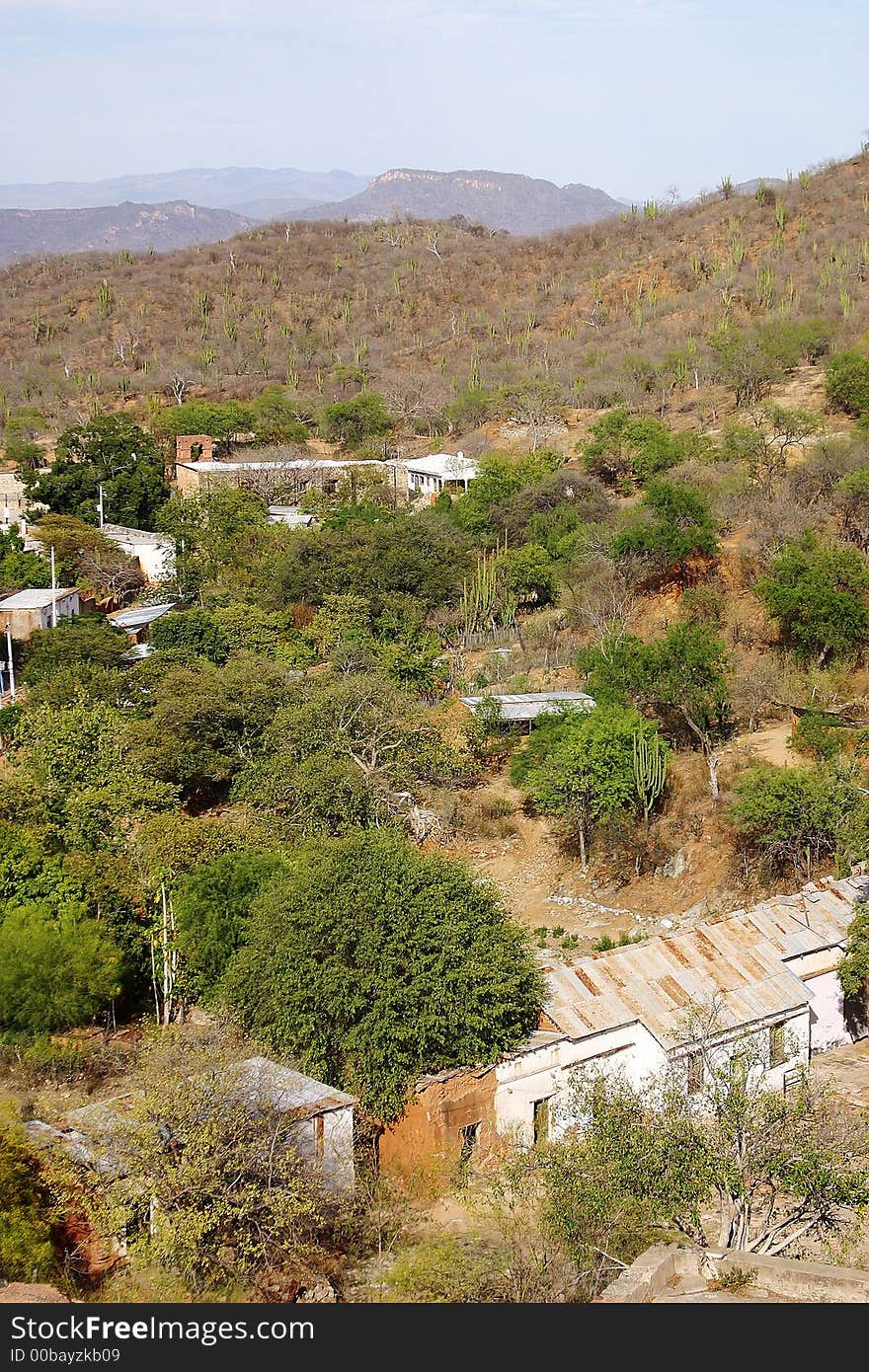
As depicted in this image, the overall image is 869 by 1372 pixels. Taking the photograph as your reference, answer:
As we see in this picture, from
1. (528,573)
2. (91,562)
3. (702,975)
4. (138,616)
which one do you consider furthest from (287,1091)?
(91,562)

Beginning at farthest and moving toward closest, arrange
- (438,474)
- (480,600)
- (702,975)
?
(438,474) → (480,600) → (702,975)

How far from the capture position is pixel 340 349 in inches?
2436

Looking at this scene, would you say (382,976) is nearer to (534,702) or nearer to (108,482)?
(534,702)

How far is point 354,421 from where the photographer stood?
153 ft

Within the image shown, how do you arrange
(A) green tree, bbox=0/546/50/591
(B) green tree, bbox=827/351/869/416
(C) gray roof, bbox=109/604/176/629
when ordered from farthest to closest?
(B) green tree, bbox=827/351/869/416 < (A) green tree, bbox=0/546/50/591 < (C) gray roof, bbox=109/604/176/629

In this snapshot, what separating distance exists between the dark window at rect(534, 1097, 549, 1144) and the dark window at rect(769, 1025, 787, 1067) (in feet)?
7.30

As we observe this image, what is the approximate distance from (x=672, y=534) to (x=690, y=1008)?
1373 centimetres

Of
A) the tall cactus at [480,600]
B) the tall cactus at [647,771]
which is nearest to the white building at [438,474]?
the tall cactus at [480,600]

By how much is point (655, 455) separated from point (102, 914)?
21.7 meters

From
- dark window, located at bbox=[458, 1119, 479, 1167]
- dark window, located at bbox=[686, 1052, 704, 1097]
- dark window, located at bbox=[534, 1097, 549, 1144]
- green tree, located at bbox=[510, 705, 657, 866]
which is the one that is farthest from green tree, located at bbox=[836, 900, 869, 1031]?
green tree, located at bbox=[510, 705, 657, 866]

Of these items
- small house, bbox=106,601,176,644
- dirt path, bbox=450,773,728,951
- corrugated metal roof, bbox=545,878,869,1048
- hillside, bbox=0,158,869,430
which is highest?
hillside, bbox=0,158,869,430

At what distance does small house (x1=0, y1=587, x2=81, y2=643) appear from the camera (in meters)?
25.7

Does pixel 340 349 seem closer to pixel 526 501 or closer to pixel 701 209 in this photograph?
pixel 701 209

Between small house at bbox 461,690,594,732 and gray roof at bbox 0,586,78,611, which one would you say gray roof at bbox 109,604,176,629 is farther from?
small house at bbox 461,690,594,732
